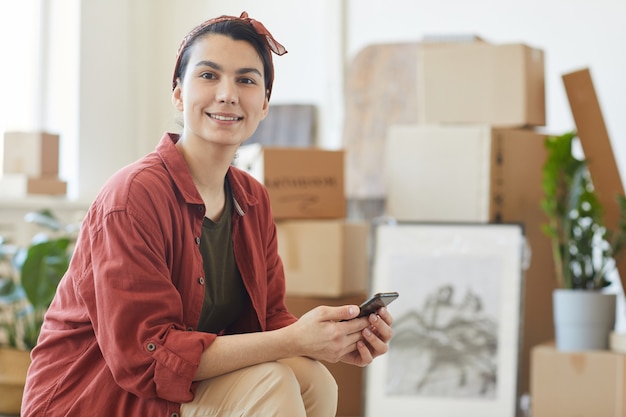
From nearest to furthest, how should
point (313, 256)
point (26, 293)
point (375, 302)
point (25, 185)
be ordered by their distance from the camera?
1. point (375, 302)
2. point (26, 293)
3. point (313, 256)
4. point (25, 185)

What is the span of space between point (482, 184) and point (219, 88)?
1938 millimetres

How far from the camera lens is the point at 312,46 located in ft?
15.3

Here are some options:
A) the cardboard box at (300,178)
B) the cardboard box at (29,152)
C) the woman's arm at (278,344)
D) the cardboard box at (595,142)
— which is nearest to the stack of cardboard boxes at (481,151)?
the cardboard box at (595,142)

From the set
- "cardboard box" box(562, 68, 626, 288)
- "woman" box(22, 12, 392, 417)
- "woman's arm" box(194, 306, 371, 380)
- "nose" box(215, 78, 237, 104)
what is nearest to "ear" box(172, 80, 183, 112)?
"woman" box(22, 12, 392, 417)

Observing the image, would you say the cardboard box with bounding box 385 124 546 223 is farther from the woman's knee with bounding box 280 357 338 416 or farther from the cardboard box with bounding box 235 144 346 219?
the woman's knee with bounding box 280 357 338 416

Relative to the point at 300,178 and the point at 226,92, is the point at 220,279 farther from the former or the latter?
the point at 300,178

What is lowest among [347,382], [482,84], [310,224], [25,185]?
[347,382]

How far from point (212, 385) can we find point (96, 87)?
3146 millimetres

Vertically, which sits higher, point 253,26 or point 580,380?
point 253,26

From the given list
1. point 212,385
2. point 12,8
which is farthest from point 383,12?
point 212,385

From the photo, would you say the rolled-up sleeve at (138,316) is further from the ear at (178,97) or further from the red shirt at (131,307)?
the ear at (178,97)

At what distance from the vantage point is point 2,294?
10.6 feet

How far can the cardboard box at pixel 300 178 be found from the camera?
3406 mm

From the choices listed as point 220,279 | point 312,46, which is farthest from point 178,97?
point 312,46
